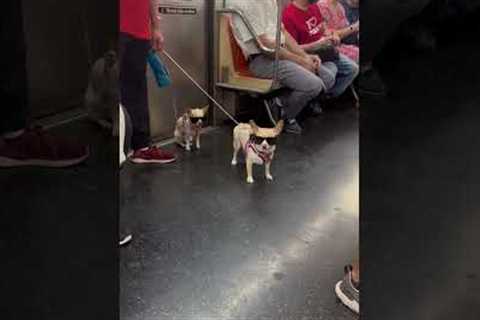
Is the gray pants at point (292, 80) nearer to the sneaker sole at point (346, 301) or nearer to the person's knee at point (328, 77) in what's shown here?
the person's knee at point (328, 77)

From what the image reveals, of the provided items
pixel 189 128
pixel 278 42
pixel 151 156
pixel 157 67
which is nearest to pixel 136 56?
pixel 157 67

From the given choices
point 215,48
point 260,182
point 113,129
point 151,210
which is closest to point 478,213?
point 113,129

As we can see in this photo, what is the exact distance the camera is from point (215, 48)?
3.20 m

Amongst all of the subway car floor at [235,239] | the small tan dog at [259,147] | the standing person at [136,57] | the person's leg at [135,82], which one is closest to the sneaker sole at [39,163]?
the subway car floor at [235,239]

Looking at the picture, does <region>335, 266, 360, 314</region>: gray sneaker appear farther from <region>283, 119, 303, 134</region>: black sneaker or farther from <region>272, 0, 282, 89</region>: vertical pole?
<region>283, 119, 303, 134</region>: black sneaker

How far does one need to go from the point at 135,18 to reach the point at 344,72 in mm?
2217

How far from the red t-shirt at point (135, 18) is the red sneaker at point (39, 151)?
4.31 feet

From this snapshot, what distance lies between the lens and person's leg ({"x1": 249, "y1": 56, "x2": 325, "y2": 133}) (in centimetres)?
306

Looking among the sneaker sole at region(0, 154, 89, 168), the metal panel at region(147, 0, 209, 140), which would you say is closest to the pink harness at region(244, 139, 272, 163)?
the metal panel at region(147, 0, 209, 140)

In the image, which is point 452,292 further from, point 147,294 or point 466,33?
point 147,294

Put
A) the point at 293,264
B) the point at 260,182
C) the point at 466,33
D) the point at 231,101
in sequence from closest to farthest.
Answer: the point at 466,33 < the point at 293,264 < the point at 260,182 < the point at 231,101

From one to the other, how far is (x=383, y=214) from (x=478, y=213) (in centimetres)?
14

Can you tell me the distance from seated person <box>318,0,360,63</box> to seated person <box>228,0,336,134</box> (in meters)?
0.71

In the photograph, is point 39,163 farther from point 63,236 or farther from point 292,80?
point 292,80
